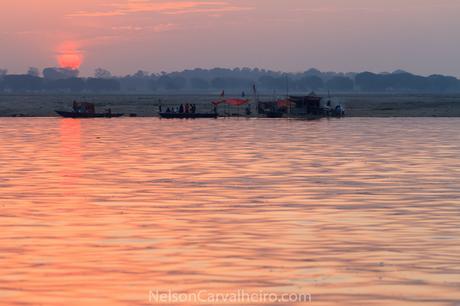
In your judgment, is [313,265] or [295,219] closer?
[313,265]

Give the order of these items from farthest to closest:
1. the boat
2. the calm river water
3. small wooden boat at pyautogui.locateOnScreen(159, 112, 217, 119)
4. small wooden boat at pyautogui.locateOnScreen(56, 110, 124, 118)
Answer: the boat → small wooden boat at pyautogui.locateOnScreen(56, 110, 124, 118) → small wooden boat at pyautogui.locateOnScreen(159, 112, 217, 119) → the calm river water

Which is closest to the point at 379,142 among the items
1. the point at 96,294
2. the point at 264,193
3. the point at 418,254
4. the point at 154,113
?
the point at 264,193

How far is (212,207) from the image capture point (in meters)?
31.2

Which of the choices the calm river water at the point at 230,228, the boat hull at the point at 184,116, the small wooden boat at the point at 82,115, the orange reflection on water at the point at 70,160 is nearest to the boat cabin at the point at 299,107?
the boat hull at the point at 184,116

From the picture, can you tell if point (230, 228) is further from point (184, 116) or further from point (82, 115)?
point (82, 115)

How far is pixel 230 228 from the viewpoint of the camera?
1035 inches

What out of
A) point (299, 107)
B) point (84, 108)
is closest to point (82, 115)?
point (84, 108)

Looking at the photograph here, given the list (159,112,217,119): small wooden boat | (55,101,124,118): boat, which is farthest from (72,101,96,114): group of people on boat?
(159,112,217,119): small wooden boat

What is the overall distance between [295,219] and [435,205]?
223 inches

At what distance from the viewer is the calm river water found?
18.7m

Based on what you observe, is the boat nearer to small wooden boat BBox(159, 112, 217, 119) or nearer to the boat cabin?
small wooden boat BBox(159, 112, 217, 119)

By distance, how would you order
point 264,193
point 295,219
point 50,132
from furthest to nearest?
point 50,132, point 264,193, point 295,219

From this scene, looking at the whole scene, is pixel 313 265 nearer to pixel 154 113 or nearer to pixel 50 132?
pixel 50 132

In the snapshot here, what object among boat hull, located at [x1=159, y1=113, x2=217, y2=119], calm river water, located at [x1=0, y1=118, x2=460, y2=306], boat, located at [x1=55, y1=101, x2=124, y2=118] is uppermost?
calm river water, located at [x1=0, y1=118, x2=460, y2=306]
